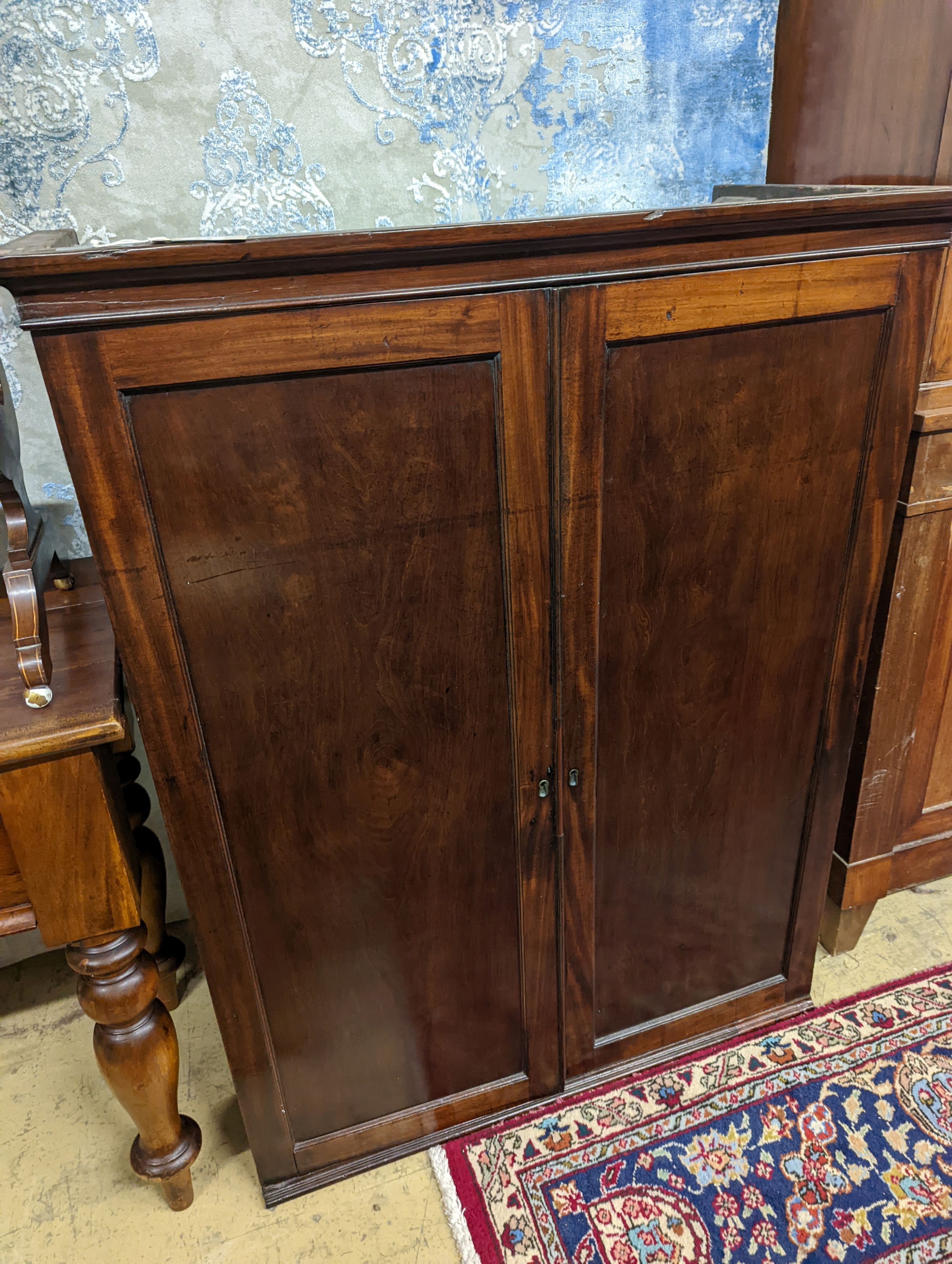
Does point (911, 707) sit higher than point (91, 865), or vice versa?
point (91, 865)

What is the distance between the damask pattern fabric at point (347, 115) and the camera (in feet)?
3.79

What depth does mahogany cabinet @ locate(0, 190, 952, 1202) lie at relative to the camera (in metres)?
0.83

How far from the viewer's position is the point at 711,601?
3.65 ft

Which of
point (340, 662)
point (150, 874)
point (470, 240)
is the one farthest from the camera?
point (150, 874)

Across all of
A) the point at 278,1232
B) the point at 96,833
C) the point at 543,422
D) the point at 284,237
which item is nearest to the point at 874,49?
the point at 543,422

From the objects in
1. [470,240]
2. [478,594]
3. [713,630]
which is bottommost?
[713,630]

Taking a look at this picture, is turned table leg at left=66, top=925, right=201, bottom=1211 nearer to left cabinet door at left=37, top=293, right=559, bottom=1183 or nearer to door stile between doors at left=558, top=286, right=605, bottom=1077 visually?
left cabinet door at left=37, top=293, right=559, bottom=1183

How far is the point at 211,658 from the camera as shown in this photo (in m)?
0.93

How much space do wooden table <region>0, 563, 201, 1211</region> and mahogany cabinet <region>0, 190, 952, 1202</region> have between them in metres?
0.09

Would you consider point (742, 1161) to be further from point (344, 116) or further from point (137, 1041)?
point (344, 116)

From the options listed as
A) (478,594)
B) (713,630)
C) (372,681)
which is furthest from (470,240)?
(713,630)

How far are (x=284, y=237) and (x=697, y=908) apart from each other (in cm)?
113

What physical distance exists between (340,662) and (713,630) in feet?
1.68

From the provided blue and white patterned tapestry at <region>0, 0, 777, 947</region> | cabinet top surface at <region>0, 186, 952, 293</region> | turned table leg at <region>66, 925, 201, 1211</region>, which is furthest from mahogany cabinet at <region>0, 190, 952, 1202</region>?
blue and white patterned tapestry at <region>0, 0, 777, 947</region>
